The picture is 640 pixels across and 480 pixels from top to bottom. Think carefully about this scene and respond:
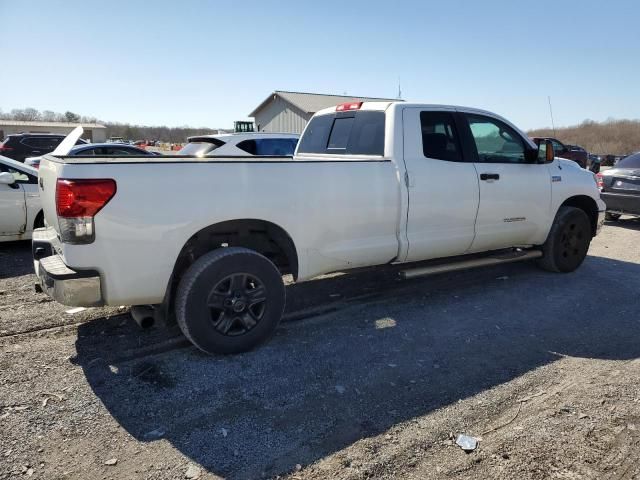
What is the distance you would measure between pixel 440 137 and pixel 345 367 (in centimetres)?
264

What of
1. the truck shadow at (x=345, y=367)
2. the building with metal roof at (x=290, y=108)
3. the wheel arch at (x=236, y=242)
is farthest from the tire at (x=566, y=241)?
the building with metal roof at (x=290, y=108)

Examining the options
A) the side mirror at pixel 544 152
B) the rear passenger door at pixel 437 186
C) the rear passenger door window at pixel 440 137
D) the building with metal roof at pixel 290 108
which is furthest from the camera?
the building with metal roof at pixel 290 108

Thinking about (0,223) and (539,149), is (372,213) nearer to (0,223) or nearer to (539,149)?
(539,149)

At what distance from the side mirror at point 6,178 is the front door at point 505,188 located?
6.36 metres

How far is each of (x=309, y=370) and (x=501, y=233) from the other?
2981 mm

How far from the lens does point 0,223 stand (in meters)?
7.06

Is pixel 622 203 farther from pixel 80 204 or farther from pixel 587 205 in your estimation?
pixel 80 204

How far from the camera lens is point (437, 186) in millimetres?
4727

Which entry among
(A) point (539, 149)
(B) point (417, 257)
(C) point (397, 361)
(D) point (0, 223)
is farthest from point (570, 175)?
(D) point (0, 223)

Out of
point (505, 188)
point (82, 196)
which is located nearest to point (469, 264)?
point (505, 188)

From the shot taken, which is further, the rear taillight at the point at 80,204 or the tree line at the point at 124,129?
the tree line at the point at 124,129

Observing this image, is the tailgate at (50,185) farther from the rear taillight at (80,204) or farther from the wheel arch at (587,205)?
the wheel arch at (587,205)

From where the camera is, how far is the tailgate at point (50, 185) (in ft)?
10.9

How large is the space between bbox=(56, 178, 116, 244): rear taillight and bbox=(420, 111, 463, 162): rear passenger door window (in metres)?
2.99
